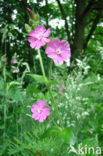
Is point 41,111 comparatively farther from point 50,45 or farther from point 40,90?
point 40,90

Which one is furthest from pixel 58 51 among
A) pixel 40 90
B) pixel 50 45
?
pixel 40 90

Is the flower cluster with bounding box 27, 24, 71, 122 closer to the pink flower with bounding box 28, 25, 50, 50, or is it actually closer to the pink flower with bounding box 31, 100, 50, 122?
the pink flower with bounding box 28, 25, 50, 50

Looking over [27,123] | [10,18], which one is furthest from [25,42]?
[27,123]

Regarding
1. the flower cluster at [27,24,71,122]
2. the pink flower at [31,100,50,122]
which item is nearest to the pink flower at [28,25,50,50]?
the flower cluster at [27,24,71,122]

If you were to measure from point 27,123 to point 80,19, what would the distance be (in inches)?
227

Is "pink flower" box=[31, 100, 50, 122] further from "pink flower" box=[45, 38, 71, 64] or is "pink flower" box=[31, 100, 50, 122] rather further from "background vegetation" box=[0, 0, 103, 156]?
"pink flower" box=[45, 38, 71, 64]

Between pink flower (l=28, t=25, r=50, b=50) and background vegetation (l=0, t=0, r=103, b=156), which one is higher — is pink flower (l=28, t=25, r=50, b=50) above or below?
above

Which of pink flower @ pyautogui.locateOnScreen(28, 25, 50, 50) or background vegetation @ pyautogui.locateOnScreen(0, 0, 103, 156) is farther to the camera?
background vegetation @ pyautogui.locateOnScreen(0, 0, 103, 156)

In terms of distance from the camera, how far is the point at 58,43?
35.2 inches

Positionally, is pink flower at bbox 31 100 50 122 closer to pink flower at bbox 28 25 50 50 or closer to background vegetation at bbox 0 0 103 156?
background vegetation at bbox 0 0 103 156

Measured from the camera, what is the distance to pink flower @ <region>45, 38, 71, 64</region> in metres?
0.87

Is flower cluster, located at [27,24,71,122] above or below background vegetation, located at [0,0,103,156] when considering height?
above

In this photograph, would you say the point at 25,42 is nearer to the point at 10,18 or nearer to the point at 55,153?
the point at 10,18

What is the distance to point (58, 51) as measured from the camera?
0.88 m
